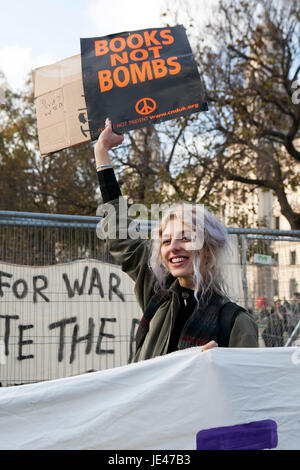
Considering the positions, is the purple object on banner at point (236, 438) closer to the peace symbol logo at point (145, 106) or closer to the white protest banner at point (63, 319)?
the peace symbol logo at point (145, 106)

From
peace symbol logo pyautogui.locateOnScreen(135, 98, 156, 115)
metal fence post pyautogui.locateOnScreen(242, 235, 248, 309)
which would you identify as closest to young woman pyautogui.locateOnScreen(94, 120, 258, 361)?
peace symbol logo pyautogui.locateOnScreen(135, 98, 156, 115)

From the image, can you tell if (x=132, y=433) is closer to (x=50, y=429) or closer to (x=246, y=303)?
(x=50, y=429)

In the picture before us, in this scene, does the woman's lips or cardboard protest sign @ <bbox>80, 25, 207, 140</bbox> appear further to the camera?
cardboard protest sign @ <bbox>80, 25, 207, 140</bbox>

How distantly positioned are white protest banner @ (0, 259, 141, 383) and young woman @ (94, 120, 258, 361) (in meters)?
2.57

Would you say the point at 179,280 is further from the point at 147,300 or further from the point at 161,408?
the point at 161,408

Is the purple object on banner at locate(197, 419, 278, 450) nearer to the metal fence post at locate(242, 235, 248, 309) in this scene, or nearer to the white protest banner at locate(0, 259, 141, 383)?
the white protest banner at locate(0, 259, 141, 383)

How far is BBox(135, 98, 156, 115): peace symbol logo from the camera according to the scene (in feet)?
9.79

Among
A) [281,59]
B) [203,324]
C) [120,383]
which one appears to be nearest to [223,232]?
[203,324]

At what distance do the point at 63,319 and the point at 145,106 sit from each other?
2608 mm

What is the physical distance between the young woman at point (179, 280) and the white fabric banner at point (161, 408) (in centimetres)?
14

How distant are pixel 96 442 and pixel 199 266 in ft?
2.77

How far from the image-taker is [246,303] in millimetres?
5895

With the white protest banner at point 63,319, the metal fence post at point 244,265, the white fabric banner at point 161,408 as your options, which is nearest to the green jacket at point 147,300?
the white fabric banner at point 161,408
